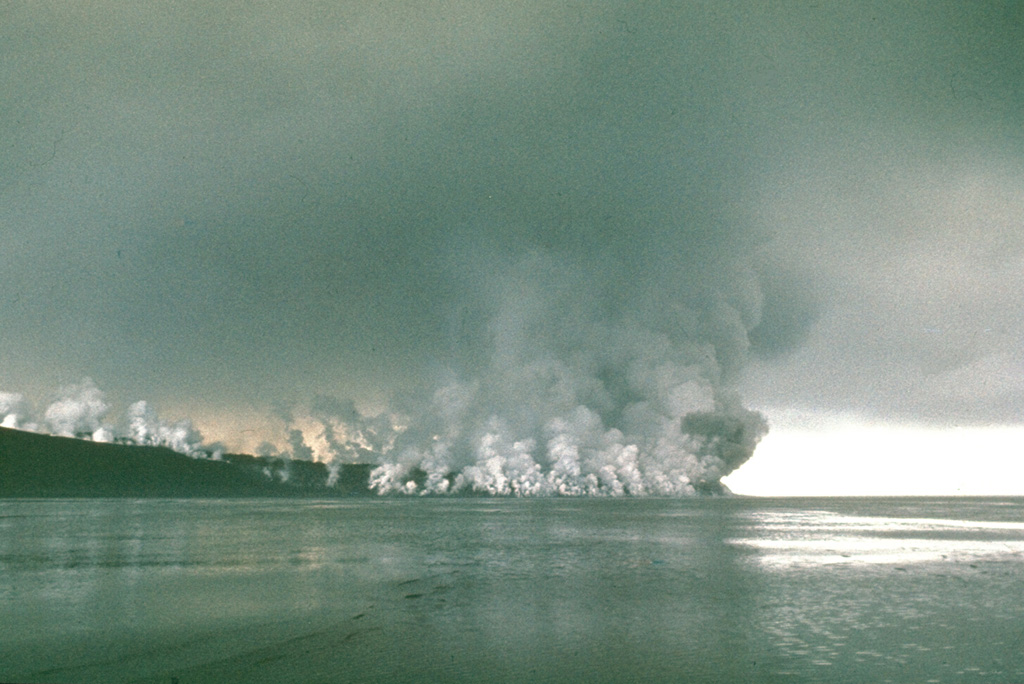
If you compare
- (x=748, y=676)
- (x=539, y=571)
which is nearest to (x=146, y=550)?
(x=539, y=571)

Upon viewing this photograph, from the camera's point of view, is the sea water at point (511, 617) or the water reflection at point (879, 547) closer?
the sea water at point (511, 617)

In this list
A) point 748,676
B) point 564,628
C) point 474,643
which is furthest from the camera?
point 564,628

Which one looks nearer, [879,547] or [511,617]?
[511,617]

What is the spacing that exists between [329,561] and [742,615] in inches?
915

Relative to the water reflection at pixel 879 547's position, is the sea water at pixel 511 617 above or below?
above

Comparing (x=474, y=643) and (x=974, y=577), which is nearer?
(x=474, y=643)

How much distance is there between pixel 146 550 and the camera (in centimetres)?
4503

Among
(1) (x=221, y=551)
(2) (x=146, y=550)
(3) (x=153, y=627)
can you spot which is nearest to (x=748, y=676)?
(3) (x=153, y=627)

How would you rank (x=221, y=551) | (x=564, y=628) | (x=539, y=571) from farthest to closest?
(x=221, y=551) → (x=539, y=571) → (x=564, y=628)

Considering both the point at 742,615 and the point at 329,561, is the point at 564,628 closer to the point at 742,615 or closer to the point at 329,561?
the point at 742,615

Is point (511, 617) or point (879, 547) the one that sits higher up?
point (511, 617)

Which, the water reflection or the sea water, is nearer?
the sea water

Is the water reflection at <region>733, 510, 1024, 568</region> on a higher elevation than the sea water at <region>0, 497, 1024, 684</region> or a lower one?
lower

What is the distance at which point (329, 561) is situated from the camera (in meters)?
38.3
